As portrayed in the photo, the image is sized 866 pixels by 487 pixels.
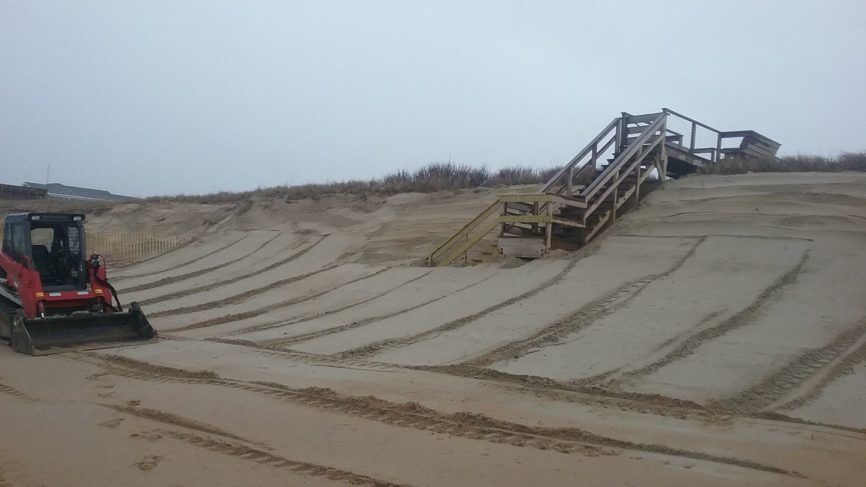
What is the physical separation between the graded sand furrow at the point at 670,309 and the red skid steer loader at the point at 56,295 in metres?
7.05

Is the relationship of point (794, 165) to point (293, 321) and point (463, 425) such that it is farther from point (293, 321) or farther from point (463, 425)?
point (463, 425)

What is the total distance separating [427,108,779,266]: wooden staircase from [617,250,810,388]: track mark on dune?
17.3 feet

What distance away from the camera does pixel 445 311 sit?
1275cm

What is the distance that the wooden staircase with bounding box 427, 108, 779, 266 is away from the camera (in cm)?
1655

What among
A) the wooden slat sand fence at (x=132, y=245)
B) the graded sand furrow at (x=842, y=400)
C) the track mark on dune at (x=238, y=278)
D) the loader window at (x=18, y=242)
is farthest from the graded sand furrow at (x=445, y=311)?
the wooden slat sand fence at (x=132, y=245)

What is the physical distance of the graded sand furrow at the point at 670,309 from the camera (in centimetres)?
908

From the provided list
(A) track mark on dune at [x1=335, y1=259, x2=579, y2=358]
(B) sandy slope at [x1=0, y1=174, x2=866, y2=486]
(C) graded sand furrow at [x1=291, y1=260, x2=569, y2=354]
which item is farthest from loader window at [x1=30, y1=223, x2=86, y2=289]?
(A) track mark on dune at [x1=335, y1=259, x2=579, y2=358]

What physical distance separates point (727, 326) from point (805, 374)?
1975 millimetres

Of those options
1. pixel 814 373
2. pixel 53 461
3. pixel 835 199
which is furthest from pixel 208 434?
pixel 835 199

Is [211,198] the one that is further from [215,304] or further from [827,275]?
[827,275]

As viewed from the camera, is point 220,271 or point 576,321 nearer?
point 576,321

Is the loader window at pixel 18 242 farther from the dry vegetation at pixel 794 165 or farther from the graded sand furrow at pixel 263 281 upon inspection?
the dry vegetation at pixel 794 165

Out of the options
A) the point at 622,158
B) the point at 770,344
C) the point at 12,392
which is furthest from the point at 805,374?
the point at 622,158

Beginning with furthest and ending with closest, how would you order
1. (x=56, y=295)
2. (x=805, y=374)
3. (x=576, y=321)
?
1. (x=56, y=295)
2. (x=576, y=321)
3. (x=805, y=374)
